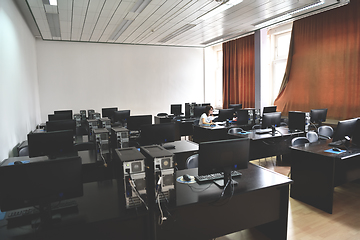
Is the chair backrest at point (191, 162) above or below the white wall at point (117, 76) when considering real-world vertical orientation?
below

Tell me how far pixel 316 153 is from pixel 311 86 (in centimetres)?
419

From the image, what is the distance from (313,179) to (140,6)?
4.41m

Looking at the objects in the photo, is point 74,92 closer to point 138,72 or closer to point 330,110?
point 138,72

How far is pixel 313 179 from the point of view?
3.39 meters

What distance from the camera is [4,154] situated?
3520mm

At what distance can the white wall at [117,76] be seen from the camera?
851 cm

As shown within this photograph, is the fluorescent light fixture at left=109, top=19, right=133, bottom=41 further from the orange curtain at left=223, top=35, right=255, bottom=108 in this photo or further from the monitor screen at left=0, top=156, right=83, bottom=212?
the monitor screen at left=0, top=156, right=83, bottom=212

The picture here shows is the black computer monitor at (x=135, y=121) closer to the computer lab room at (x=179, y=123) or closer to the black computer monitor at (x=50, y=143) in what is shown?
the computer lab room at (x=179, y=123)

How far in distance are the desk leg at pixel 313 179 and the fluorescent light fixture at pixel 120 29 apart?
16.4ft

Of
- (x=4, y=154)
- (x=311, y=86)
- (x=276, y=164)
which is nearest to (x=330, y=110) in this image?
(x=311, y=86)

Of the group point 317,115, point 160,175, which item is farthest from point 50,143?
point 317,115

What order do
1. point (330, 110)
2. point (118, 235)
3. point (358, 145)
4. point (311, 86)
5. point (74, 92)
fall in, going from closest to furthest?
point (118, 235) < point (358, 145) < point (330, 110) < point (311, 86) < point (74, 92)

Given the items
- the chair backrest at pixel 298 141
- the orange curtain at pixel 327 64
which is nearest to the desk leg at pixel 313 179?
the chair backrest at pixel 298 141

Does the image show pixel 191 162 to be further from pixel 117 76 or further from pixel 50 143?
pixel 117 76
